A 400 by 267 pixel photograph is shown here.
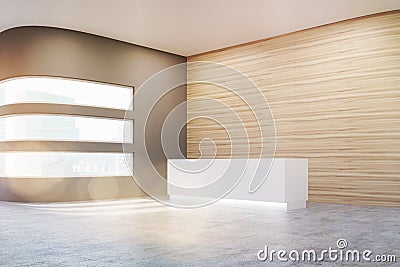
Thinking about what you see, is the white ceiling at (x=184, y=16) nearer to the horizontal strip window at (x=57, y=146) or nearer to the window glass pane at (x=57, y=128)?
the window glass pane at (x=57, y=128)

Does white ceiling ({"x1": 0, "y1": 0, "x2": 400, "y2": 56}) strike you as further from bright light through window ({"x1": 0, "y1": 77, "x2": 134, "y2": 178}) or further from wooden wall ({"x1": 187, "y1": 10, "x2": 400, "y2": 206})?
bright light through window ({"x1": 0, "y1": 77, "x2": 134, "y2": 178})

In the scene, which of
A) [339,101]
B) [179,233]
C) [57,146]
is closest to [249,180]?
[339,101]

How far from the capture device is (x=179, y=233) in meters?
3.67

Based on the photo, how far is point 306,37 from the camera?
700 cm

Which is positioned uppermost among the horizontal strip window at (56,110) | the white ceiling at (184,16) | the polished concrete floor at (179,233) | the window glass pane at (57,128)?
the white ceiling at (184,16)

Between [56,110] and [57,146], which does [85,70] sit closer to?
[56,110]

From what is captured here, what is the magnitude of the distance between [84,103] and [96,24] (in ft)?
4.42

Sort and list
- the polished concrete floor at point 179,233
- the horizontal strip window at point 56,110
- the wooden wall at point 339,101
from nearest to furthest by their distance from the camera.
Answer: the polished concrete floor at point 179,233, the wooden wall at point 339,101, the horizontal strip window at point 56,110

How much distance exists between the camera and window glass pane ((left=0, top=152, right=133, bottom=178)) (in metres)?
6.70

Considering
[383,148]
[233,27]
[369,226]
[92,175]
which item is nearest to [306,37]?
[233,27]

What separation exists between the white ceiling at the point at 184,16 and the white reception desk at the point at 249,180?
2217 mm

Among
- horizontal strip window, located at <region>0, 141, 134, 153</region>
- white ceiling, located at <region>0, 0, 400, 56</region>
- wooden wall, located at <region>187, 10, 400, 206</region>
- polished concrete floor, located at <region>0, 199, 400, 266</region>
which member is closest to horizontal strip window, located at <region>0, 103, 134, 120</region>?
horizontal strip window, located at <region>0, 141, 134, 153</region>

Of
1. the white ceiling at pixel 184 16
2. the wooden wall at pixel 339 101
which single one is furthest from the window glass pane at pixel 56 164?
the wooden wall at pixel 339 101

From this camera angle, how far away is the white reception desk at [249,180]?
545 centimetres
